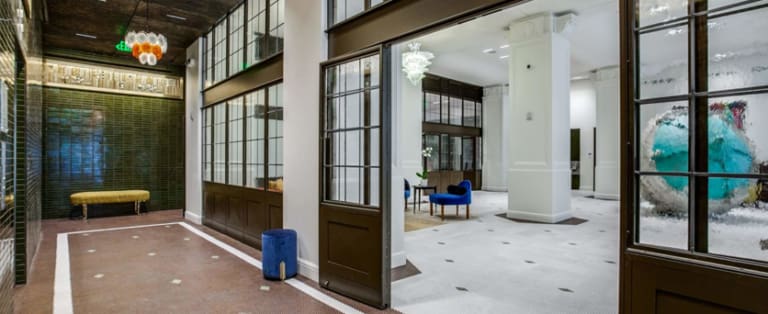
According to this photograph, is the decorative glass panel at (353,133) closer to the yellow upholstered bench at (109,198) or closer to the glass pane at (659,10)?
the glass pane at (659,10)

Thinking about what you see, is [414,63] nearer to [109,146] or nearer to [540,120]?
[540,120]

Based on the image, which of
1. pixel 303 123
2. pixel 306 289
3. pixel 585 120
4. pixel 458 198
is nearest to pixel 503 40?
pixel 458 198

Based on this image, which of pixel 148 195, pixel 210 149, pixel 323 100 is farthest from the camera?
pixel 148 195

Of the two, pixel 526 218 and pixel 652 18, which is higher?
pixel 652 18

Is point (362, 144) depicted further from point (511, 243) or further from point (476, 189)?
point (476, 189)

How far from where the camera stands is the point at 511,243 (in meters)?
5.83

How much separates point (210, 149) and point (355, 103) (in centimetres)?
498

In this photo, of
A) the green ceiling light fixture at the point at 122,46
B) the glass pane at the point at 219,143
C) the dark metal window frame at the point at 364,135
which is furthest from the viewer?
the green ceiling light fixture at the point at 122,46

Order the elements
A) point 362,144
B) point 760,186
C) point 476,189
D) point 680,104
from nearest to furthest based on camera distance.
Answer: point 760,186, point 680,104, point 362,144, point 476,189

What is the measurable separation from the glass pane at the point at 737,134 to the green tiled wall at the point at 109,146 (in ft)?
31.3

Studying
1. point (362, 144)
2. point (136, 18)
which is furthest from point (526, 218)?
point (136, 18)

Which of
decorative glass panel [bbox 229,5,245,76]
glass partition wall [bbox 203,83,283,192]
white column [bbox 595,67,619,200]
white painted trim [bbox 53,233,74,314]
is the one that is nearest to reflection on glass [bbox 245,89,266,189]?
glass partition wall [bbox 203,83,283,192]

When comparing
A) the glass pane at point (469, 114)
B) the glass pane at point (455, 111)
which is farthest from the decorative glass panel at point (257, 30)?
the glass pane at point (469, 114)

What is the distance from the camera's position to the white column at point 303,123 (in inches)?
162
